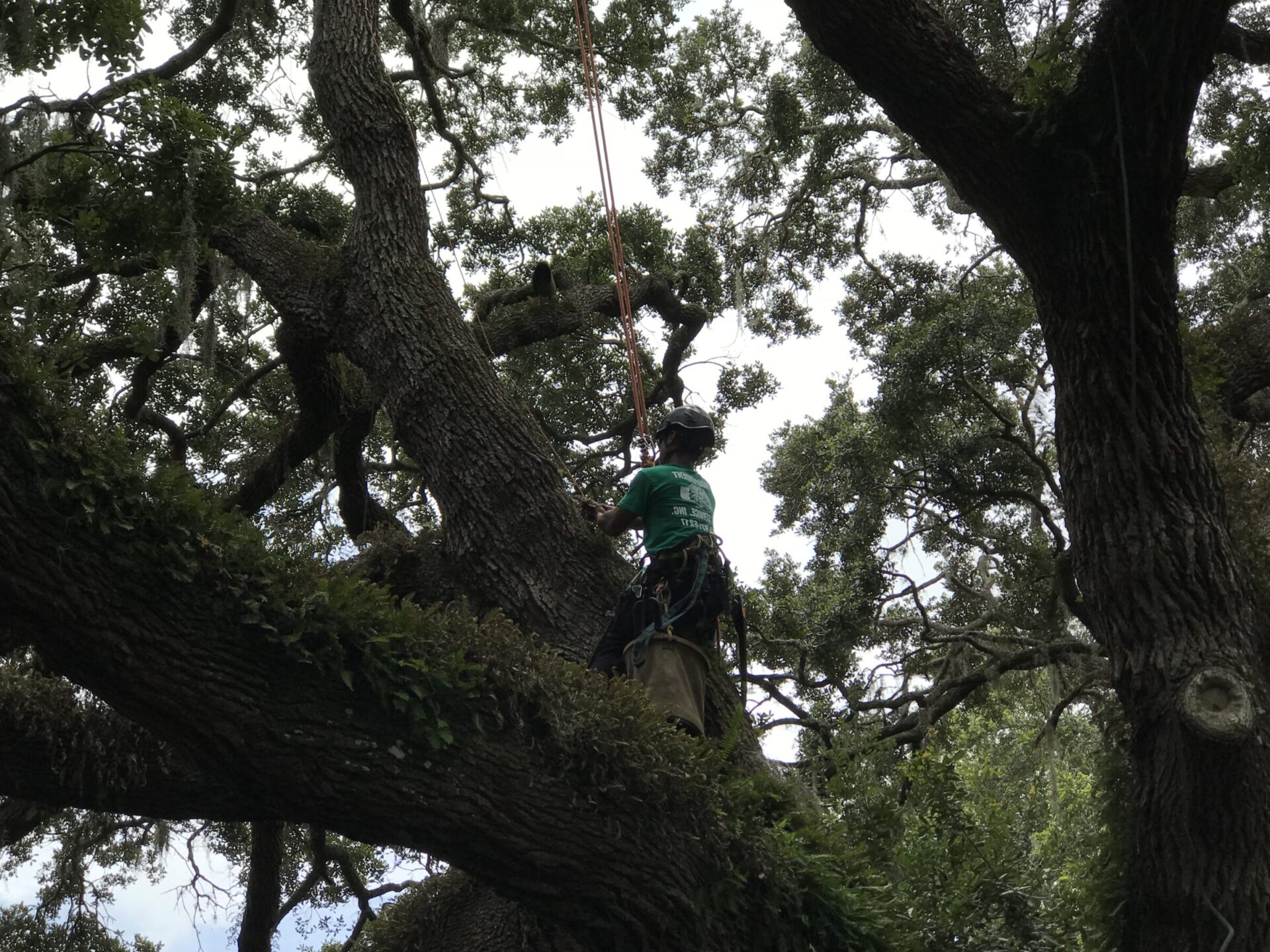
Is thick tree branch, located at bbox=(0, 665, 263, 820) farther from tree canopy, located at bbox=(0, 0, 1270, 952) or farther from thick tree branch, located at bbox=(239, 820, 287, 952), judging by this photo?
thick tree branch, located at bbox=(239, 820, 287, 952)

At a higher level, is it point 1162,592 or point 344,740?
point 1162,592

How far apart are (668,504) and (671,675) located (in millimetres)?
757

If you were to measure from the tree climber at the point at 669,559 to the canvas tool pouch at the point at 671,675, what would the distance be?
0.20ft

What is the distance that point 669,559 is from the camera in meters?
4.27

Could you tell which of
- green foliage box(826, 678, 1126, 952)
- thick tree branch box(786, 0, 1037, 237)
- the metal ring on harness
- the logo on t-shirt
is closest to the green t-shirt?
the logo on t-shirt

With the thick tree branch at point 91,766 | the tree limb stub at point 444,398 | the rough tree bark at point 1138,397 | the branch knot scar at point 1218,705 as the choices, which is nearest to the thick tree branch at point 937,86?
the rough tree bark at point 1138,397

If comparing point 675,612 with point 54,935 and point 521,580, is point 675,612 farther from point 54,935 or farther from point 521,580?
point 54,935

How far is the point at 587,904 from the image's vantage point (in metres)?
3.22

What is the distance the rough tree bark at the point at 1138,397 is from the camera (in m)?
3.15

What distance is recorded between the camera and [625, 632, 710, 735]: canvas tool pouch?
12.9 feet

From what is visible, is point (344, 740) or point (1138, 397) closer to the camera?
point (344, 740)

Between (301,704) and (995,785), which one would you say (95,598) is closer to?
(301,704)

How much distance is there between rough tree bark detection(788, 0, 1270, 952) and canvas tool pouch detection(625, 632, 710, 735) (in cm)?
137

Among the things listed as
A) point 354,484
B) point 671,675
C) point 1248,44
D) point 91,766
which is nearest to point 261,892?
point 354,484
